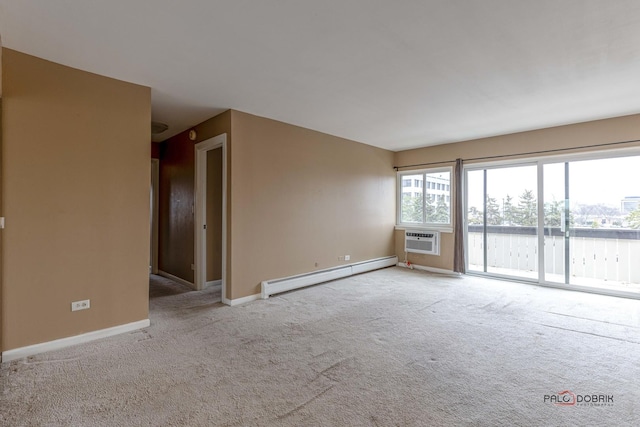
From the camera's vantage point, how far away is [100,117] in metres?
2.91

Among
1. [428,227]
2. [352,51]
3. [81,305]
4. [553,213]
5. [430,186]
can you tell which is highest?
[352,51]

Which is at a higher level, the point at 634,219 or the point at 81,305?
the point at 634,219

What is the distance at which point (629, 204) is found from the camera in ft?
14.1

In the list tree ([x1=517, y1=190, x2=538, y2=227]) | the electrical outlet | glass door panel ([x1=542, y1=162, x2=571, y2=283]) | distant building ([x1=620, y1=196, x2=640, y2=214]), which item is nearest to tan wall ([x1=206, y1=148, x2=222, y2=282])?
the electrical outlet

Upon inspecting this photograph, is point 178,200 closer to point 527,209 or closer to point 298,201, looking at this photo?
point 298,201

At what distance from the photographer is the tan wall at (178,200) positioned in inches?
188

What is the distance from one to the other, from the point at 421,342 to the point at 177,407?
2064 millimetres

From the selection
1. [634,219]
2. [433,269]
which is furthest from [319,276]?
[634,219]

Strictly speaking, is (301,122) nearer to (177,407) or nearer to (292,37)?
(292,37)

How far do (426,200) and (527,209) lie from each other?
1.82 metres

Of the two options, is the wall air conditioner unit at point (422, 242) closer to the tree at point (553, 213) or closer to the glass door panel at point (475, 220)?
the glass door panel at point (475, 220)

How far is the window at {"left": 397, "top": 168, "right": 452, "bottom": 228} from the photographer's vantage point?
6121mm

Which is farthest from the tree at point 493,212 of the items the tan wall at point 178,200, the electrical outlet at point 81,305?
the electrical outlet at point 81,305

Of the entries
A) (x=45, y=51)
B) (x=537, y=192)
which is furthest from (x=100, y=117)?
(x=537, y=192)
